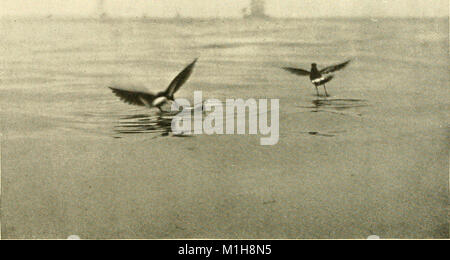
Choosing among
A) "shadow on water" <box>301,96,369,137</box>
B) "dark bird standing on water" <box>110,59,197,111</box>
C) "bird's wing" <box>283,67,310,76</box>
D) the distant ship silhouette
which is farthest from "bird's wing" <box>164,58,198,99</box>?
"shadow on water" <box>301,96,369,137</box>

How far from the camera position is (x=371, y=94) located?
184cm

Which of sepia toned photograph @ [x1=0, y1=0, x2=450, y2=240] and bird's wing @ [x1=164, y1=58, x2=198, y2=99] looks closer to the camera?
sepia toned photograph @ [x1=0, y1=0, x2=450, y2=240]

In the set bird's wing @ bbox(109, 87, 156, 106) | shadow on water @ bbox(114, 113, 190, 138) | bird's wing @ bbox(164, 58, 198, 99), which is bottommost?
shadow on water @ bbox(114, 113, 190, 138)

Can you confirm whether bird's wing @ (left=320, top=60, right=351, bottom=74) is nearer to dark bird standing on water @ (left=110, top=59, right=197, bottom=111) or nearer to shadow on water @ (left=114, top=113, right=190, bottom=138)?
dark bird standing on water @ (left=110, top=59, right=197, bottom=111)

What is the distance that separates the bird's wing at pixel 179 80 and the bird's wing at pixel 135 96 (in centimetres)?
7

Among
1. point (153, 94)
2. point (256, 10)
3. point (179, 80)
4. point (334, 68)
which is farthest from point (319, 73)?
point (153, 94)

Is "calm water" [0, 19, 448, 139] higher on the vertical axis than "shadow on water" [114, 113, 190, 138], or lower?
higher

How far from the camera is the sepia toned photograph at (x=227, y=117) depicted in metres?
1.66

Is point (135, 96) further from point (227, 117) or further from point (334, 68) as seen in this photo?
point (334, 68)

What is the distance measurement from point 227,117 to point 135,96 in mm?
393

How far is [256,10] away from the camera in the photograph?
1.76 m

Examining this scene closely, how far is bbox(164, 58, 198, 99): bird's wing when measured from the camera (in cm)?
176

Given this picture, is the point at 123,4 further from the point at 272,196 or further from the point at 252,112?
the point at 272,196

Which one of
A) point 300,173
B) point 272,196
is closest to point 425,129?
point 300,173
